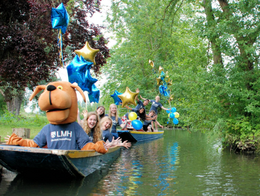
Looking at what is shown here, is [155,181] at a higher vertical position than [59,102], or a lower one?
lower

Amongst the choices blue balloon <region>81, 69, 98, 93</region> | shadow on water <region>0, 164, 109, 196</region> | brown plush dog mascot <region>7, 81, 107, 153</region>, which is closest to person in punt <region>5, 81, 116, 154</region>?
brown plush dog mascot <region>7, 81, 107, 153</region>

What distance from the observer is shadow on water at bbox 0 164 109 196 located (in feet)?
16.7

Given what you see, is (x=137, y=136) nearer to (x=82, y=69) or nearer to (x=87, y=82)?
(x=87, y=82)

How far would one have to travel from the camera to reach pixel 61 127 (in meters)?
5.61

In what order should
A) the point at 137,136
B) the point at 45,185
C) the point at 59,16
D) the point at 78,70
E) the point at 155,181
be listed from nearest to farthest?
the point at 45,185, the point at 155,181, the point at 59,16, the point at 78,70, the point at 137,136

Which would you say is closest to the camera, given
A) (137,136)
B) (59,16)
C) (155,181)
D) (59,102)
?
(59,102)

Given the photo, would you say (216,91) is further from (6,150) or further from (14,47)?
(14,47)

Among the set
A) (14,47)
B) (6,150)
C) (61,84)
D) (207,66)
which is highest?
(14,47)

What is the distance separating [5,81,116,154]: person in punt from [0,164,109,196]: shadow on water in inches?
26.0

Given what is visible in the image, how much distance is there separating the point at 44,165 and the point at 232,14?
24.5ft

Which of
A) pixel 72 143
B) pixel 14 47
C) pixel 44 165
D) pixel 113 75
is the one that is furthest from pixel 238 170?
pixel 113 75

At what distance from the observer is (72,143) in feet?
18.4

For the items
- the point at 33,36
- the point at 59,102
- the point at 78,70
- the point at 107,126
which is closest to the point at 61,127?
the point at 59,102

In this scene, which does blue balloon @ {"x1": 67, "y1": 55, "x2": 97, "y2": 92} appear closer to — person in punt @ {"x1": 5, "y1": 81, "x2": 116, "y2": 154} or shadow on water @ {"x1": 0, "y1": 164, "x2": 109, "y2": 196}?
person in punt @ {"x1": 5, "y1": 81, "x2": 116, "y2": 154}
